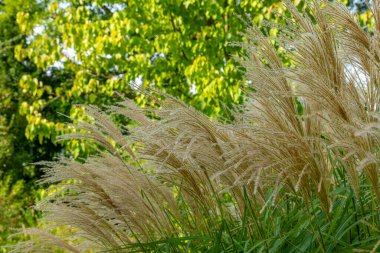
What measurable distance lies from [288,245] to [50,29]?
15674 millimetres

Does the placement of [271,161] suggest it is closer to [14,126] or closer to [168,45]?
[168,45]

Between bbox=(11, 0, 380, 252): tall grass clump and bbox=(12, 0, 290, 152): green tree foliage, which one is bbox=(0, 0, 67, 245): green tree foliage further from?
bbox=(11, 0, 380, 252): tall grass clump

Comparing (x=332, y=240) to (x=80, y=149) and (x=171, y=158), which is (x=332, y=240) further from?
(x=80, y=149)

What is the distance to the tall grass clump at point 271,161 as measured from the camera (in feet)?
6.00

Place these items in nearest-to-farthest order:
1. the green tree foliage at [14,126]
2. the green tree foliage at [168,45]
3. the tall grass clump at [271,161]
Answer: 1. the tall grass clump at [271,161]
2. the green tree foliage at [168,45]
3. the green tree foliage at [14,126]

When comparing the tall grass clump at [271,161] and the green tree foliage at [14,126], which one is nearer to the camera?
the tall grass clump at [271,161]

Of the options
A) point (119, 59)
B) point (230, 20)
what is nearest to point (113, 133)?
point (230, 20)

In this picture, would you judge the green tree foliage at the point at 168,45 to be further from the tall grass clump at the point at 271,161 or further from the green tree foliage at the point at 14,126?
the green tree foliage at the point at 14,126

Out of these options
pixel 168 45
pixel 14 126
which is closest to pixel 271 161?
pixel 168 45

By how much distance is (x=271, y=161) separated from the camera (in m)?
1.86

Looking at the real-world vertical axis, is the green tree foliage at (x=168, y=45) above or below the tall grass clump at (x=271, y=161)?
above

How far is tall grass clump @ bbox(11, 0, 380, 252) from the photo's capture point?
6.00ft

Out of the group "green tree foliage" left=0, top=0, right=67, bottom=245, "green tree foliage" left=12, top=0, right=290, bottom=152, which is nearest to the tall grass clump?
"green tree foliage" left=12, top=0, right=290, bottom=152

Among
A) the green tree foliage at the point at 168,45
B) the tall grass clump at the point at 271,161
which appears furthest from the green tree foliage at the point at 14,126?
the tall grass clump at the point at 271,161
